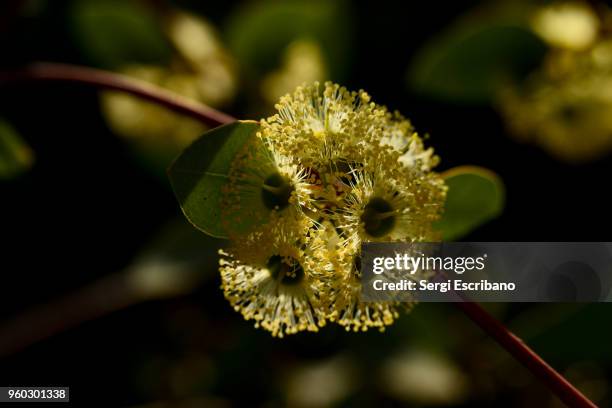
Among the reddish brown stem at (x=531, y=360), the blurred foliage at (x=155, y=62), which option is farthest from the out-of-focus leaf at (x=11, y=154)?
the reddish brown stem at (x=531, y=360)

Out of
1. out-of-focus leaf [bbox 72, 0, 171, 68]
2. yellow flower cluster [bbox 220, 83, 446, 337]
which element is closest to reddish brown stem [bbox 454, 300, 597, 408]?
yellow flower cluster [bbox 220, 83, 446, 337]

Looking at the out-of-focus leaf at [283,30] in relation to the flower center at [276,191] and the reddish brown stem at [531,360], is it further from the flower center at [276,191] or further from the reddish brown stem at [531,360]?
the reddish brown stem at [531,360]

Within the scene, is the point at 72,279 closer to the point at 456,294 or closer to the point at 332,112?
the point at 332,112

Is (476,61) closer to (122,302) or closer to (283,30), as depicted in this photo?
(283,30)

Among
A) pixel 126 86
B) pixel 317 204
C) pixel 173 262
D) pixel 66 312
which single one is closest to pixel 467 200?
pixel 317 204

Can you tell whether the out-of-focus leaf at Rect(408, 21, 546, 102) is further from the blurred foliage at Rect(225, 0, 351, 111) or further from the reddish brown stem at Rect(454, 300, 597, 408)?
the reddish brown stem at Rect(454, 300, 597, 408)

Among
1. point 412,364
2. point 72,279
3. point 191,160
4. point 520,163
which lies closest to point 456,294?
point 191,160

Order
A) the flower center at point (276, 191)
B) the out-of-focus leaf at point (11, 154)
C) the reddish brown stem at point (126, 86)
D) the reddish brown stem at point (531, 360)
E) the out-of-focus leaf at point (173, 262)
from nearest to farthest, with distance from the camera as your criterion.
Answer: the reddish brown stem at point (531, 360)
the flower center at point (276, 191)
the reddish brown stem at point (126, 86)
the out-of-focus leaf at point (11, 154)
the out-of-focus leaf at point (173, 262)
